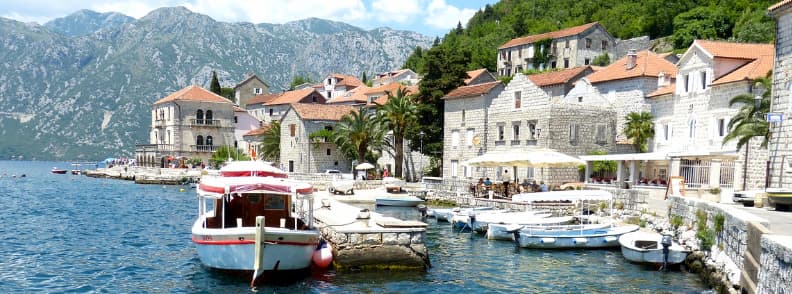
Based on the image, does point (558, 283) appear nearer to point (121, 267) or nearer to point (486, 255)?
point (486, 255)

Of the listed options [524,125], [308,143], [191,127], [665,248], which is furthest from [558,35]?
[665,248]

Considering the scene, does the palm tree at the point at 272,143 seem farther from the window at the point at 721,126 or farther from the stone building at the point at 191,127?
the window at the point at 721,126

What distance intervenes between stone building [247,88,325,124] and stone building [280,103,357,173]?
19379 mm

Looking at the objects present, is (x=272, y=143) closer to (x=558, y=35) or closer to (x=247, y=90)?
(x=558, y=35)

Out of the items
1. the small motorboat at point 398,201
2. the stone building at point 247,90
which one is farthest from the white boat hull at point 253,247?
the stone building at point 247,90

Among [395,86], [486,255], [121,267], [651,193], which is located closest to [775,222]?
[486,255]

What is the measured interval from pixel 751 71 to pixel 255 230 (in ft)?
90.8

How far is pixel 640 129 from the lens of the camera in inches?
1597

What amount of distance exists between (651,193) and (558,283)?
43.2 ft

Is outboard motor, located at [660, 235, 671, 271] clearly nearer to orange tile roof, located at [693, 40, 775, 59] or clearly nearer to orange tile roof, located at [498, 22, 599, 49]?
orange tile roof, located at [693, 40, 775, 59]

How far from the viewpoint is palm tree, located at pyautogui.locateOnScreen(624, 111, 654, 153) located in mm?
40594

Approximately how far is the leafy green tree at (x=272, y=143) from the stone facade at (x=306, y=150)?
377 cm

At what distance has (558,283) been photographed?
17766 millimetres

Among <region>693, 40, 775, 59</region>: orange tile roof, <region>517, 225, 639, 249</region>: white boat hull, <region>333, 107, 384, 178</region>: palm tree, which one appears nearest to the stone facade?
<region>333, 107, 384, 178</region>: palm tree
